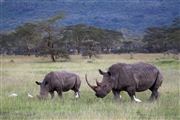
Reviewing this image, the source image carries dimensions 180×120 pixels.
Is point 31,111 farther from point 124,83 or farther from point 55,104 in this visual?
point 124,83

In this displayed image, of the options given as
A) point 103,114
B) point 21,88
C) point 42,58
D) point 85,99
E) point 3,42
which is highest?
point 103,114

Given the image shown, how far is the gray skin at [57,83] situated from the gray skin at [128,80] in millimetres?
2149

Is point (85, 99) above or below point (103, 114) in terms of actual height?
below

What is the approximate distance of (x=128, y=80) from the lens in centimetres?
1661

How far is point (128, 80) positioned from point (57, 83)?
2.90 meters

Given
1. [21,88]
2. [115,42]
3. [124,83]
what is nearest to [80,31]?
[115,42]

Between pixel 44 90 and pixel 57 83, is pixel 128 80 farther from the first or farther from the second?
pixel 44 90

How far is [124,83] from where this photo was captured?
1664cm

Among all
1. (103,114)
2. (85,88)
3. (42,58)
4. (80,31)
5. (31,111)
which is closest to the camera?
(103,114)

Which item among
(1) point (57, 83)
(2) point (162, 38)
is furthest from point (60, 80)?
(2) point (162, 38)

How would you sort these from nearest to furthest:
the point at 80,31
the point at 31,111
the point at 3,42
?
the point at 31,111, the point at 80,31, the point at 3,42

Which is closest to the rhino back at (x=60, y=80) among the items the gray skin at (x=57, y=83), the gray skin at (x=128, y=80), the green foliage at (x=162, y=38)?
the gray skin at (x=57, y=83)

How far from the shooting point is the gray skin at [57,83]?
1777 centimetres

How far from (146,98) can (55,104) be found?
11.5 feet
